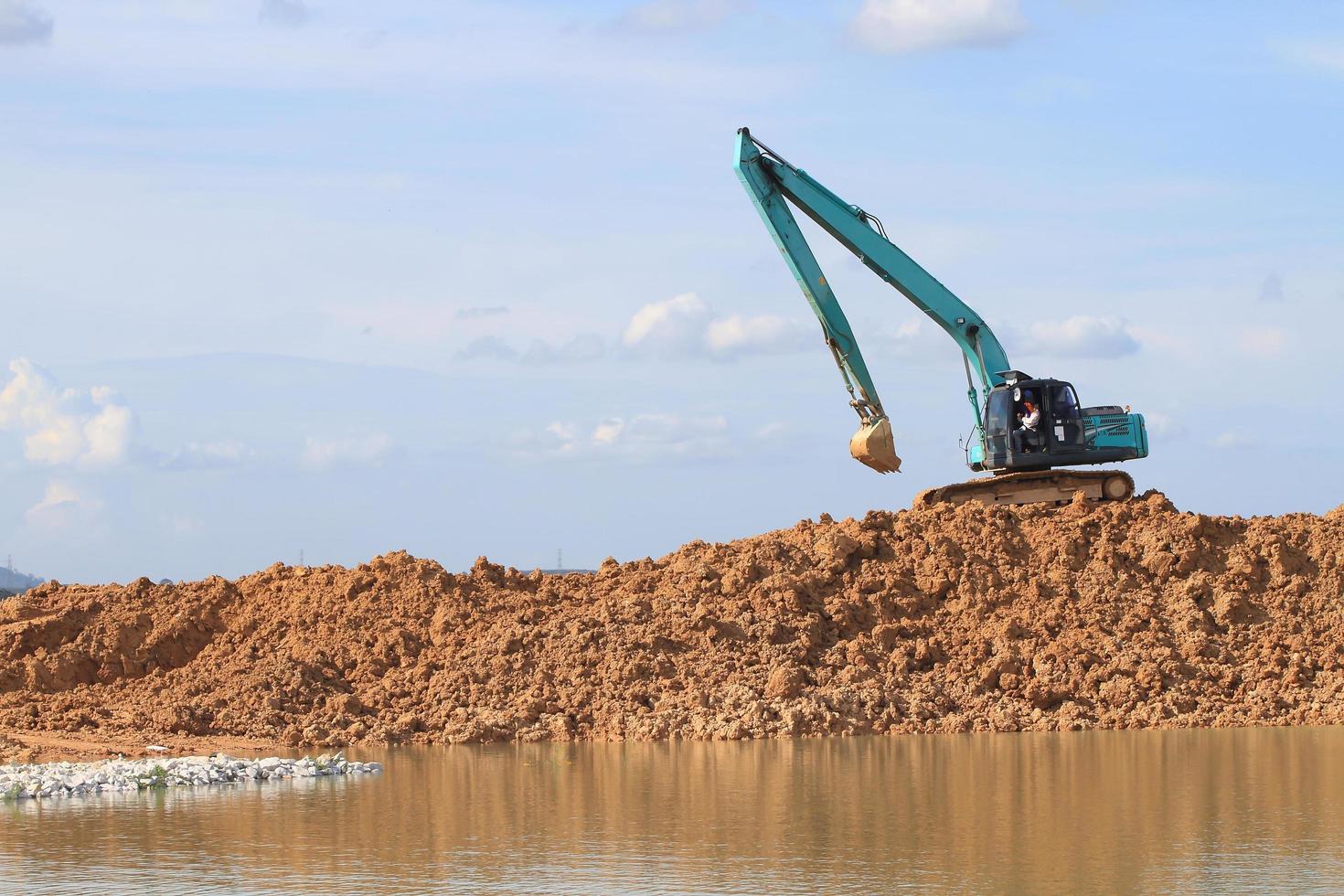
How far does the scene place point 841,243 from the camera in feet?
86.5

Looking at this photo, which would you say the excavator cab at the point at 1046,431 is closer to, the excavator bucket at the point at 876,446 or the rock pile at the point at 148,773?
the excavator bucket at the point at 876,446

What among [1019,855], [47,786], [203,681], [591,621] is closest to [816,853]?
[1019,855]

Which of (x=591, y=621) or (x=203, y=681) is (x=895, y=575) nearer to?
(x=591, y=621)

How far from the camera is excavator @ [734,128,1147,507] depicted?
2522cm

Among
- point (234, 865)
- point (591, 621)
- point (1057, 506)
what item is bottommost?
point (234, 865)

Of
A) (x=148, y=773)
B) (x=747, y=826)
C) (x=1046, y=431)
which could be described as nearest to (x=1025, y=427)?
(x=1046, y=431)

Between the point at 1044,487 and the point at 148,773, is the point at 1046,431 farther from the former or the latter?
the point at 148,773

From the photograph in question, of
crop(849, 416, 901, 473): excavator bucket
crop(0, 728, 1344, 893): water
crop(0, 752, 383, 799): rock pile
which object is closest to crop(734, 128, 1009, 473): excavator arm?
crop(849, 416, 901, 473): excavator bucket

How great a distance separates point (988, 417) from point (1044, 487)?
1.48m

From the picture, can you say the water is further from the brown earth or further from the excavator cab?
the excavator cab

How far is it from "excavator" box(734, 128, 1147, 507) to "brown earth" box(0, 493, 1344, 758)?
1.27 m

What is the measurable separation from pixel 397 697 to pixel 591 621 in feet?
9.19

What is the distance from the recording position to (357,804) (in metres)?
14.4

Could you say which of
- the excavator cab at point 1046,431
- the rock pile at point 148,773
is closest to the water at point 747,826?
the rock pile at point 148,773
